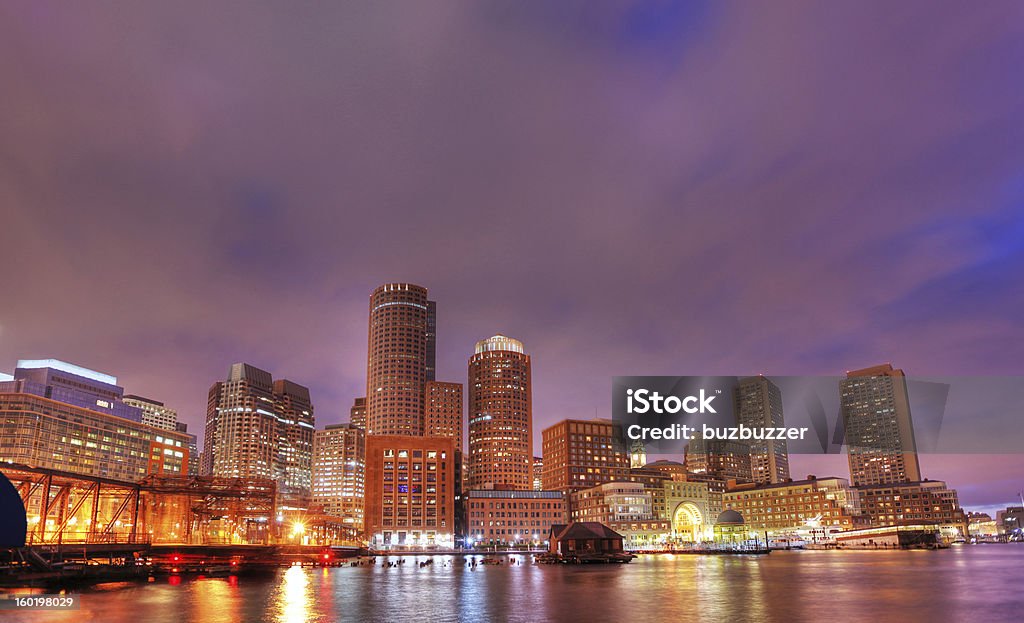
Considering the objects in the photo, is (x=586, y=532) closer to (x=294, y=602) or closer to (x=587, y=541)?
(x=587, y=541)

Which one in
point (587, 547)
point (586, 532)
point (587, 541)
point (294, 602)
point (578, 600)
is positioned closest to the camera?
point (294, 602)

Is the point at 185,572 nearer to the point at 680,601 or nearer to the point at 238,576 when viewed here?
the point at 238,576

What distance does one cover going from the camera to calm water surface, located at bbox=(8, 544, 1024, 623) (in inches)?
1738

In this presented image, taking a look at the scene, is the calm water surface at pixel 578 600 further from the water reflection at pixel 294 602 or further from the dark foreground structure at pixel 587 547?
the dark foreground structure at pixel 587 547

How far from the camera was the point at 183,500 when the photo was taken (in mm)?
104312

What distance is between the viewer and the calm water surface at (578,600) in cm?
4416

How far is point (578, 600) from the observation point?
181ft

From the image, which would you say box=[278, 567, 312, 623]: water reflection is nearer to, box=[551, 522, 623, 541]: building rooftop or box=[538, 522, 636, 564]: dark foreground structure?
box=[538, 522, 636, 564]: dark foreground structure

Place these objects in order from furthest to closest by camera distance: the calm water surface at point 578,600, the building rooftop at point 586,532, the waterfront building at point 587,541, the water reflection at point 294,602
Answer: the building rooftop at point 586,532, the waterfront building at point 587,541, the water reflection at point 294,602, the calm water surface at point 578,600

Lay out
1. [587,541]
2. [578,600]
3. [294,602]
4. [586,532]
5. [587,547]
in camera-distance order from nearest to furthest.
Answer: [294,602] → [578,600] → [587,547] → [587,541] → [586,532]

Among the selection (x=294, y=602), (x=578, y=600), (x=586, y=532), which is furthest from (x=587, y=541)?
(x=294, y=602)

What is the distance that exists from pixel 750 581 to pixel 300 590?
4643 cm

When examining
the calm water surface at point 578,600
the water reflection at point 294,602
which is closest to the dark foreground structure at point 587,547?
the calm water surface at point 578,600

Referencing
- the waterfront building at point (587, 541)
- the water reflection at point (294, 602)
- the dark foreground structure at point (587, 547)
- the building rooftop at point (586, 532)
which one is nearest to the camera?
the water reflection at point (294, 602)
